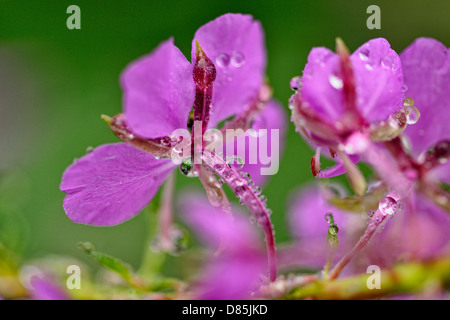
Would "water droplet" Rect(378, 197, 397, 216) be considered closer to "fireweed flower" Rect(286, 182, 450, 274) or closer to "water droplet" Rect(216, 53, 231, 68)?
"fireweed flower" Rect(286, 182, 450, 274)

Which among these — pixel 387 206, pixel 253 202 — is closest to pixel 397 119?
pixel 387 206

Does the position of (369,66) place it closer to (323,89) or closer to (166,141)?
(323,89)

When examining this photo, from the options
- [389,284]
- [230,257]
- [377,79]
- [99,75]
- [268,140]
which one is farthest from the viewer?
[99,75]

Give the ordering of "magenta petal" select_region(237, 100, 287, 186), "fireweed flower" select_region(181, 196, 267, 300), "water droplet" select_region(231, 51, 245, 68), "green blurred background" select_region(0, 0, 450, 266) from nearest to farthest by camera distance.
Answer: "fireweed flower" select_region(181, 196, 267, 300) → "water droplet" select_region(231, 51, 245, 68) → "magenta petal" select_region(237, 100, 287, 186) → "green blurred background" select_region(0, 0, 450, 266)

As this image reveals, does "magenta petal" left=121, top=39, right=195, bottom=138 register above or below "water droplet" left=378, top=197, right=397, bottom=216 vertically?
above

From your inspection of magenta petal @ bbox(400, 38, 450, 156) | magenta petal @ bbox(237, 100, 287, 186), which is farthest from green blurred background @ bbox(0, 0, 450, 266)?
magenta petal @ bbox(400, 38, 450, 156)

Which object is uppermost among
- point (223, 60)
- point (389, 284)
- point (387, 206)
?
point (223, 60)

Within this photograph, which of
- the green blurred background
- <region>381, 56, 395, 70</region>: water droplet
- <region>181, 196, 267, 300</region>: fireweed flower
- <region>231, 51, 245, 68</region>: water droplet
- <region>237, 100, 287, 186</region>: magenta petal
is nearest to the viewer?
<region>181, 196, 267, 300</region>: fireweed flower
